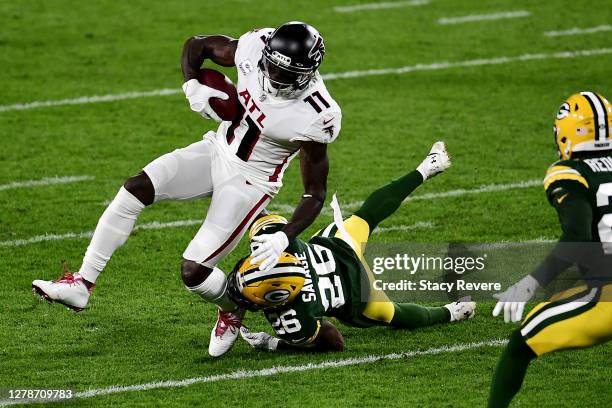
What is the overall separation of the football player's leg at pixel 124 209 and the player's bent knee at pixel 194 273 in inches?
15.3

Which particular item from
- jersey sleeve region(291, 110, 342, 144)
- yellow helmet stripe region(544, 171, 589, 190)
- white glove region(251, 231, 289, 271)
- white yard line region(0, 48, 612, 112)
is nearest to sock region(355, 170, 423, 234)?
jersey sleeve region(291, 110, 342, 144)

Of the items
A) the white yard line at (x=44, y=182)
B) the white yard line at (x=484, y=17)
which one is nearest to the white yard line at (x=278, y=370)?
the white yard line at (x=44, y=182)

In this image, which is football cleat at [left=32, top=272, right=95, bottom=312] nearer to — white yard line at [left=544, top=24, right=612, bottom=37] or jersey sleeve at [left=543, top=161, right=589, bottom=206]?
jersey sleeve at [left=543, top=161, right=589, bottom=206]

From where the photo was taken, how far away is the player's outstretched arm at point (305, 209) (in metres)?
5.32

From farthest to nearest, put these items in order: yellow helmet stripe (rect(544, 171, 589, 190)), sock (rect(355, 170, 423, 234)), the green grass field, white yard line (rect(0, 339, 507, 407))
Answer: sock (rect(355, 170, 423, 234)) → the green grass field → white yard line (rect(0, 339, 507, 407)) → yellow helmet stripe (rect(544, 171, 589, 190))

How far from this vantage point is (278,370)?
5.55m

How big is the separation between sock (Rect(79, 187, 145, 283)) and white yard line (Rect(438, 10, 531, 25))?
21.1 ft

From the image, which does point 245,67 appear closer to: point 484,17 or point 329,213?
point 329,213

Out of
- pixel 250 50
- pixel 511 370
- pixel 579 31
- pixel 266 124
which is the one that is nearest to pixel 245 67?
pixel 250 50

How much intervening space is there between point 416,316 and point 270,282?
91cm

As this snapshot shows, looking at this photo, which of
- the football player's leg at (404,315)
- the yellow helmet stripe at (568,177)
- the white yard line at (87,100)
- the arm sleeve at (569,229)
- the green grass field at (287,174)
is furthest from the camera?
the white yard line at (87,100)

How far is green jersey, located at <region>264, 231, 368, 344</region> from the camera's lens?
5629mm

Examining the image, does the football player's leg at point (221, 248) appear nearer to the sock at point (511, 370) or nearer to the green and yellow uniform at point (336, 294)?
the green and yellow uniform at point (336, 294)

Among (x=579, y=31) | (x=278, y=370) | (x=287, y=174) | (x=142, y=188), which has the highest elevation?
(x=142, y=188)
